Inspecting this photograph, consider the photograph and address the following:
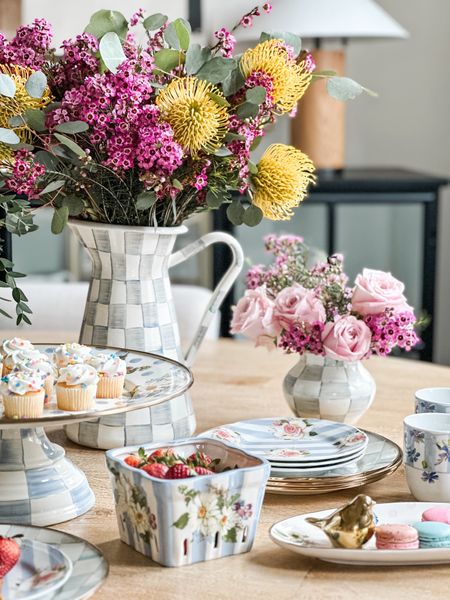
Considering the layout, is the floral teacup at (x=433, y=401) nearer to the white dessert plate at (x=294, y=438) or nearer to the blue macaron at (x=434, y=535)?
the white dessert plate at (x=294, y=438)

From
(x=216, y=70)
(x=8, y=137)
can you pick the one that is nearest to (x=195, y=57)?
(x=216, y=70)

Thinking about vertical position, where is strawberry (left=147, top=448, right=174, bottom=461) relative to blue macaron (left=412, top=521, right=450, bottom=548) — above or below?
above

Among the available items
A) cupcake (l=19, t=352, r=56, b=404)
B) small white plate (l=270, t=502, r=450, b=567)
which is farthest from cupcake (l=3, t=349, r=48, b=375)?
small white plate (l=270, t=502, r=450, b=567)

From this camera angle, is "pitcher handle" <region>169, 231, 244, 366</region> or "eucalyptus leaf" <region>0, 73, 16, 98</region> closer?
"eucalyptus leaf" <region>0, 73, 16, 98</region>

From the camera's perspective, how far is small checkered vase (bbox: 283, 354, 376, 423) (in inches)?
55.9

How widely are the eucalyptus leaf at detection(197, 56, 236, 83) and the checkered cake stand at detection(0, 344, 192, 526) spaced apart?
0.37m

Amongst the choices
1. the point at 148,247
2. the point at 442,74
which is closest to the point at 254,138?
the point at 148,247

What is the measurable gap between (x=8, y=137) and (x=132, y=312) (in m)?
0.30

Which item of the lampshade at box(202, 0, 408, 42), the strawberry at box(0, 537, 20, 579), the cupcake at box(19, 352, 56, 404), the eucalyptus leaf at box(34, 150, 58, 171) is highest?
the lampshade at box(202, 0, 408, 42)

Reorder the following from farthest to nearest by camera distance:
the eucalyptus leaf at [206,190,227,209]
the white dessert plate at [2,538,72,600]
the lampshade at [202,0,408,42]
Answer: the lampshade at [202,0,408,42] < the eucalyptus leaf at [206,190,227,209] < the white dessert plate at [2,538,72,600]

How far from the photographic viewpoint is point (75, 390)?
109 centimetres

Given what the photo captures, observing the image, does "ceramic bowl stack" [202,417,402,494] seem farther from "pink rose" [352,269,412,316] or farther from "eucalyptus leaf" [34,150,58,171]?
"eucalyptus leaf" [34,150,58,171]

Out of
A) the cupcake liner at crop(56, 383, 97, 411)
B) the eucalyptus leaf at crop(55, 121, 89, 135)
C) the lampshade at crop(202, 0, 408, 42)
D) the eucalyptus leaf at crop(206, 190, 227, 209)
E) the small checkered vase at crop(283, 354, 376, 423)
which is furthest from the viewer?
the lampshade at crop(202, 0, 408, 42)

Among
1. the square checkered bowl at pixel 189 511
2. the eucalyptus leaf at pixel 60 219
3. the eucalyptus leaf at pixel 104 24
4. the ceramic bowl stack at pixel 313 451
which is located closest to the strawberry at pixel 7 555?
the square checkered bowl at pixel 189 511
